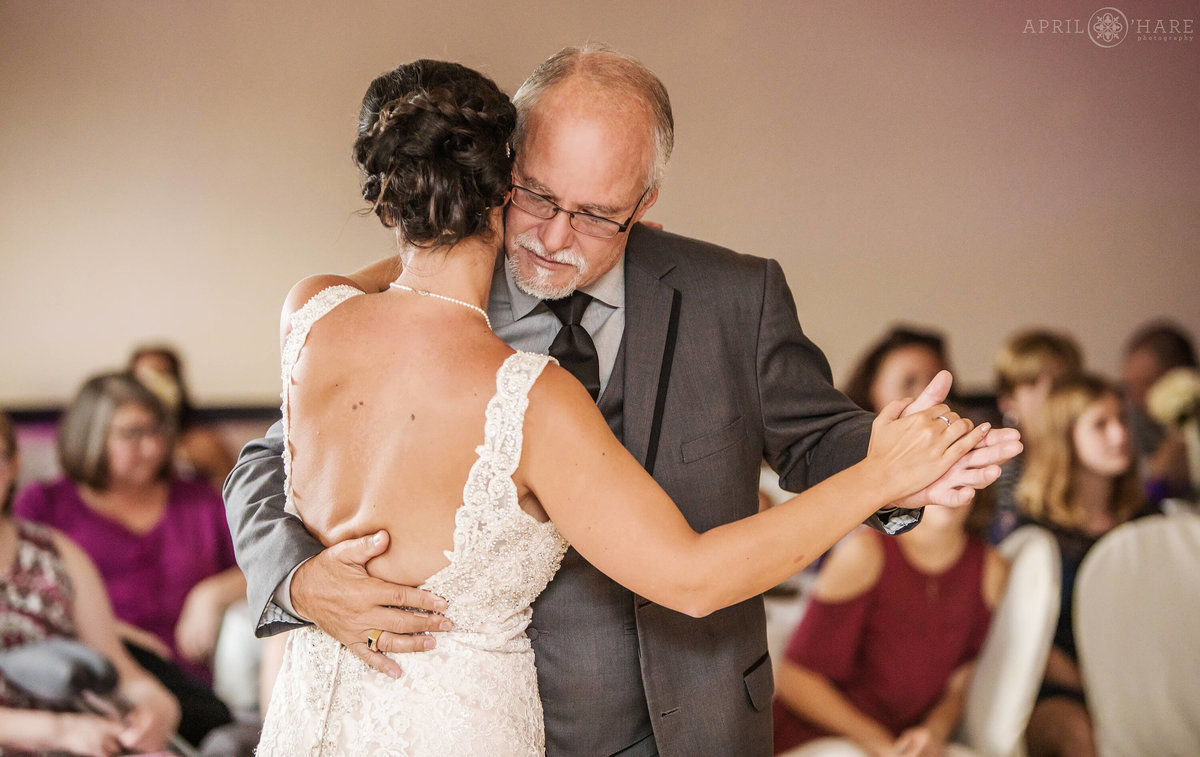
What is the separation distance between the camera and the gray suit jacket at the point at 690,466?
1771 millimetres

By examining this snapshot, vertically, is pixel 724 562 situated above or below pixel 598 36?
below

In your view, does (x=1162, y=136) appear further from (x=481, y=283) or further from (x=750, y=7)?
(x=481, y=283)

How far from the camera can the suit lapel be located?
1795mm

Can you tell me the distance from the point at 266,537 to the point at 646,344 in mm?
760

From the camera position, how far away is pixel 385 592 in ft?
4.61

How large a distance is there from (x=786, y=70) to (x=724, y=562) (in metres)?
3.73

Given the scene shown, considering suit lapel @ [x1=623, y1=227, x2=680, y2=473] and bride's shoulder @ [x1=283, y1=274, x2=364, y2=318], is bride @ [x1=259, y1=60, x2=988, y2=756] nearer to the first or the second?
bride's shoulder @ [x1=283, y1=274, x2=364, y2=318]

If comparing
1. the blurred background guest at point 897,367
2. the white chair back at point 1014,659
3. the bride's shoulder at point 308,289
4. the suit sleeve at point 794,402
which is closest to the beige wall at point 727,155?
the blurred background guest at point 897,367

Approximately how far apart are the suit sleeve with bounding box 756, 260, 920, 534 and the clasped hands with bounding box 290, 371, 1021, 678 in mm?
333

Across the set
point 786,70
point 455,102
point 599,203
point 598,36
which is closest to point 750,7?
point 786,70

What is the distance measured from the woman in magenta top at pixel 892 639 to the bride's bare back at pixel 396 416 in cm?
238

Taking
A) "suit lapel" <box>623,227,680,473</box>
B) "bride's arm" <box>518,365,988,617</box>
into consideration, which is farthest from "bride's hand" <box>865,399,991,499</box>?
"suit lapel" <box>623,227,680,473</box>

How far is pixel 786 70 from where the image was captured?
4582 mm

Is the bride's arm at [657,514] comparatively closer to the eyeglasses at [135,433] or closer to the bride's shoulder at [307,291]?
the bride's shoulder at [307,291]
